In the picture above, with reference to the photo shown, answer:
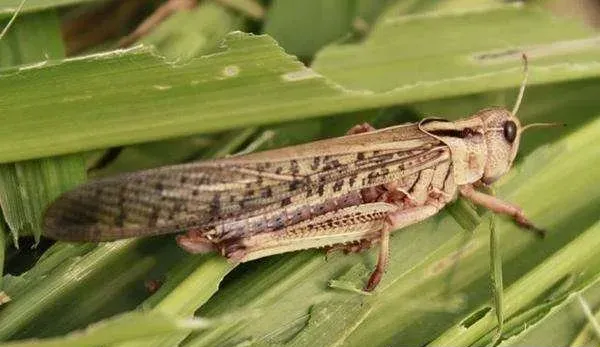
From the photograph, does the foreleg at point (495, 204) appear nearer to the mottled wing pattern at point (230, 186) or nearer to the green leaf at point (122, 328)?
the mottled wing pattern at point (230, 186)

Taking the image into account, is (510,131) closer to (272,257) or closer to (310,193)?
(310,193)

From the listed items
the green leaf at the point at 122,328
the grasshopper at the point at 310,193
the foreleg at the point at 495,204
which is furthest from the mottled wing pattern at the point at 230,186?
the green leaf at the point at 122,328

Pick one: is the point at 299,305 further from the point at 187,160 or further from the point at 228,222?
the point at 187,160

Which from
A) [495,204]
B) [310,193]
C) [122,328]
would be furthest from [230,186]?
[495,204]

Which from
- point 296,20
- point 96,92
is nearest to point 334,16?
point 296,20

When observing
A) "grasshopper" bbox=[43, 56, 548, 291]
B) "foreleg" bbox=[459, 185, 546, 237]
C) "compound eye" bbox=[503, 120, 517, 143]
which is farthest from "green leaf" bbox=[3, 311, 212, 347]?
"compound eye" bbox=[503, 120, 517, 143]

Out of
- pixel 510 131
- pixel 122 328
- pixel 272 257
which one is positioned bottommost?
pixel 272 257

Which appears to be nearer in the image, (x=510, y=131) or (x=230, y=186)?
(x=230, y=186)

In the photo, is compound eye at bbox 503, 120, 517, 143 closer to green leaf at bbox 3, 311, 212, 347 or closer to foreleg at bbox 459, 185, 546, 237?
foreleg at bbox 459, 185, 546, 237
